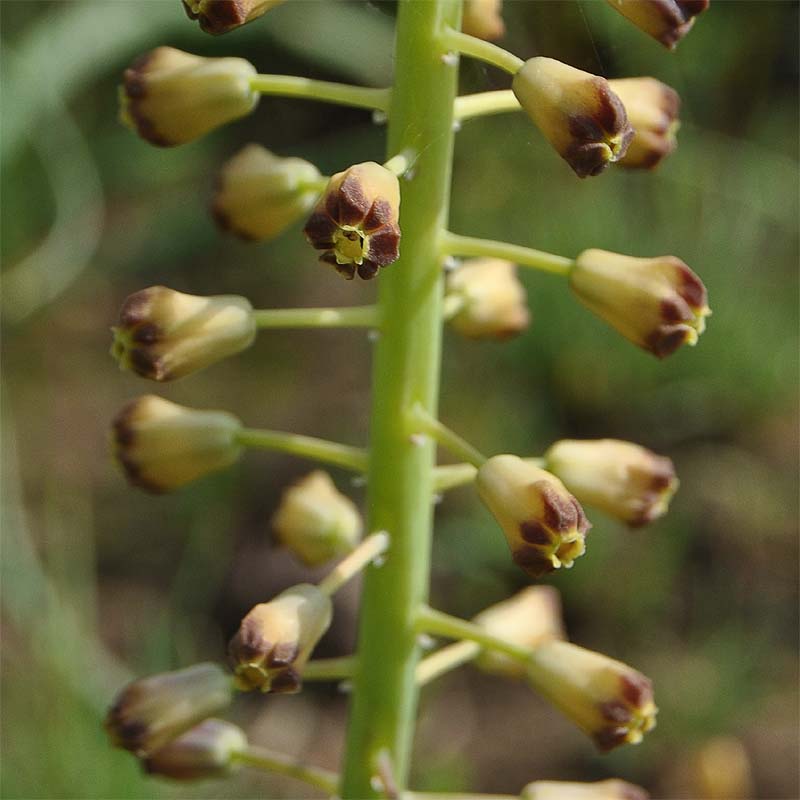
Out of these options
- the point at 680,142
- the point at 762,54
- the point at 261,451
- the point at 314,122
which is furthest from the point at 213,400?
the point at 762,54

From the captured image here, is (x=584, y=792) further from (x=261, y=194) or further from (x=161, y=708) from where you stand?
(x=261, y=194)

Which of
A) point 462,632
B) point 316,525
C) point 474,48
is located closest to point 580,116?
point 474,48

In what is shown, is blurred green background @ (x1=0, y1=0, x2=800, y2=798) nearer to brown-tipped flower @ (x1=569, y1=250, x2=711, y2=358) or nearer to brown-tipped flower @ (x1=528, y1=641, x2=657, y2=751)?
Result: brown-tipped flower @ (x1=528, y1=641, x2=657, y2=751)

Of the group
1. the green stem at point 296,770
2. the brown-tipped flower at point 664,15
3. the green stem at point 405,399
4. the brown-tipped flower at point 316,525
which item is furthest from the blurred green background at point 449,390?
the brown-tipped flower at point 664,15

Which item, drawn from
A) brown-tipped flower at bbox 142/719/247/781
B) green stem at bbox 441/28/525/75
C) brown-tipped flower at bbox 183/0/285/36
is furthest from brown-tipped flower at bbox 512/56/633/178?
brown-tipped flower at bbox 142/719/247/781

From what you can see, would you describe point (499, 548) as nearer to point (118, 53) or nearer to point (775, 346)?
point (775, 346)
